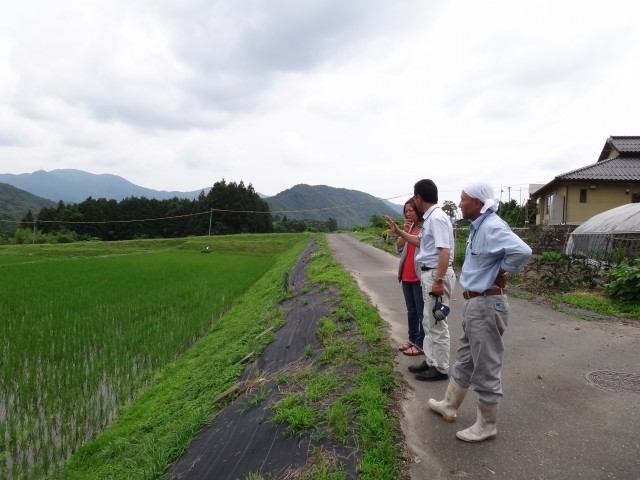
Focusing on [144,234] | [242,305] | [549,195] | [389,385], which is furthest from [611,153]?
[144,234]

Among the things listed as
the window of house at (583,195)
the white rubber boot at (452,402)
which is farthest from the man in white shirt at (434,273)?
the window of house at (583,195)

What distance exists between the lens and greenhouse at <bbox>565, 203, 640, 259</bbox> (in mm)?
8812

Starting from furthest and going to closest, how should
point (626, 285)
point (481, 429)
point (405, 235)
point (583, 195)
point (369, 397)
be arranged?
1. point (583, 195)
2. point (626, 285)
3. point (405, 235)
4. point (369, 397)
5. point (481, 429)

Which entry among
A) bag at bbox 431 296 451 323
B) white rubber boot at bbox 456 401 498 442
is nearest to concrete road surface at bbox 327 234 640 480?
white rubber boot at bbox 456 401 498 442

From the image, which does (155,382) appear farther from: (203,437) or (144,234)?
(144,234)

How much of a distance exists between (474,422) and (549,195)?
2166cm

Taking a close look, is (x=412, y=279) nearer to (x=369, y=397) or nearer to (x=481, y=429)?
(x=369, y=397)

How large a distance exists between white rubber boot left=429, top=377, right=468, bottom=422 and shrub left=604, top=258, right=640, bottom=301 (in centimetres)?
560

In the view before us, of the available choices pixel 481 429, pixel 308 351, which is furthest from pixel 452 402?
pixel 308 351

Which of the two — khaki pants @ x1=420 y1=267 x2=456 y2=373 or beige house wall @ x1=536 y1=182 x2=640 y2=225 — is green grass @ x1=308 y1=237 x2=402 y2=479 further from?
beige house wall @ x1=536 y1=182 x2=640 y2=225

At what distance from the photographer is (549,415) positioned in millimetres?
3062

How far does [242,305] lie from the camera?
32.5 ft

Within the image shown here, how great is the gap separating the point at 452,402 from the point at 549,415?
2.80ft

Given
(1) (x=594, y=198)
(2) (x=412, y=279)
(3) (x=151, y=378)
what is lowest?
(3) (x=151, y=378)
